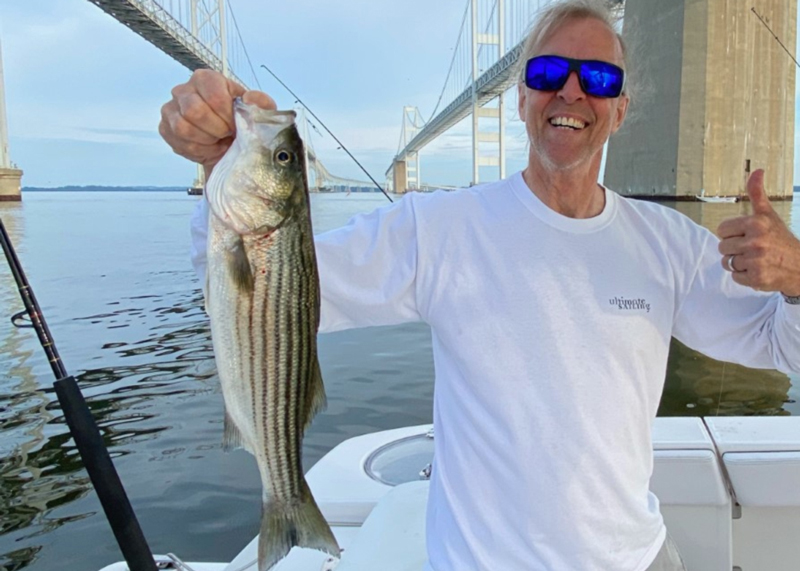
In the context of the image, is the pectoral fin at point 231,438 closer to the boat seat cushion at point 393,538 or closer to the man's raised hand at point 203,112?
the man's raised hand at point 203,112

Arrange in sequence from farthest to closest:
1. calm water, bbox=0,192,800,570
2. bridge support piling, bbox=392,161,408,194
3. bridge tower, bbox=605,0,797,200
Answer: bridge support piling, bbox=392,161,408,194, bridge tower, bbox=605,0,797,200, calm water, bbox=0,192,800,570

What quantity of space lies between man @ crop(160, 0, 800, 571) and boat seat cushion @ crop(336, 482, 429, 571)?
0.46 meters

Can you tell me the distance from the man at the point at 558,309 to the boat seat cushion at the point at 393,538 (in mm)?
460

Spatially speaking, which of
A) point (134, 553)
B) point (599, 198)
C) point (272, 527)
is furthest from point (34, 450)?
point (599, 198)

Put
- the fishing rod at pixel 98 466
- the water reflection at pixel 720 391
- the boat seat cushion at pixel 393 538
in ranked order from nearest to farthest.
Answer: the boat seat cushion at pixel 393 538 < the fishing rod at pixel 98 466 < the water reflection at pixel 720 391

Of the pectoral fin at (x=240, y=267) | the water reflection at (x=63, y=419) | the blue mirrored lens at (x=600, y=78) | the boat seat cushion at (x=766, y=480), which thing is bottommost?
the water reflection at (x=63, y=419)

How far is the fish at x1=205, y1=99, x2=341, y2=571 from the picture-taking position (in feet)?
3.92

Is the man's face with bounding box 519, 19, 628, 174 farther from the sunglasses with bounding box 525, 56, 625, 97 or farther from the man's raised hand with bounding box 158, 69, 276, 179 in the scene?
the man's raised hand with bounding box 158, 69, 276, 179

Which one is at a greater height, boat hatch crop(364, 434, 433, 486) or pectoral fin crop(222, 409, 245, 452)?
pectoral fin crop(222, 409, 245, 452)

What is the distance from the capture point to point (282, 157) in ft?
4.03

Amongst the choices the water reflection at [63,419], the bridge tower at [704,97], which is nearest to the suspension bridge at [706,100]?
the bridge tower at [704,97]

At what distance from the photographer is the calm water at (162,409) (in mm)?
4801

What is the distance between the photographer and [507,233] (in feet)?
5.04

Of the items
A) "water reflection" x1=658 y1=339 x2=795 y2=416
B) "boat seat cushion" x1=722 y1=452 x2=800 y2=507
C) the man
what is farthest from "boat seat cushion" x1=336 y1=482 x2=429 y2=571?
"water reflection" x1=658 y1=339 x2=795 y2=416
